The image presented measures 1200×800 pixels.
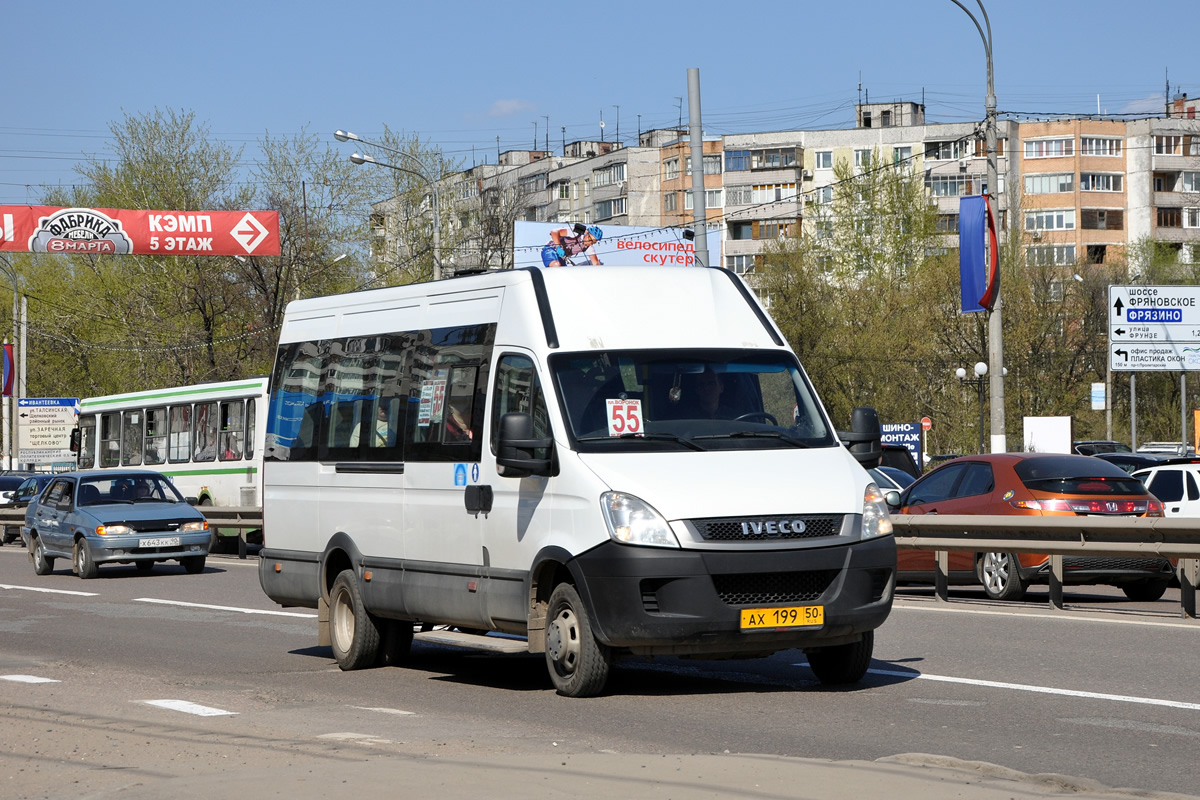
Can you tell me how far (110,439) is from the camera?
3988cm

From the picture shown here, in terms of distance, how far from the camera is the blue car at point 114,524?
1021 inches

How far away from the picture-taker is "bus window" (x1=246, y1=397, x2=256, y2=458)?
112 feet

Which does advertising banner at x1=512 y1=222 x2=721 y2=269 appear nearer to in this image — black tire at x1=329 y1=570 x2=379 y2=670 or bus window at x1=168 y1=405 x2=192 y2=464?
bus window at x1=168 y1=405 x2=192 y2=464

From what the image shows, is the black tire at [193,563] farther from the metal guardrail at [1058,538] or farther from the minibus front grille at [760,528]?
the minibus front grille at [760,528]

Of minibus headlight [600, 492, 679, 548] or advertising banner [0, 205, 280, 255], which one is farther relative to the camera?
advertising banner [0, 205, 280, 255]

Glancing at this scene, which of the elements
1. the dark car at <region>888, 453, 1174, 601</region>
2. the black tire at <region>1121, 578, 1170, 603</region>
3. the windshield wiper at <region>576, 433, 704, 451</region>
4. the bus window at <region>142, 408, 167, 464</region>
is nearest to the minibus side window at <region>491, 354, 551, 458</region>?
the windshield wiper at <region>576, 433, 704, 451</region>

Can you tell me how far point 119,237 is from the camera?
124ft

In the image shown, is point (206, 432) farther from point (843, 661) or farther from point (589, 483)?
point (589, 483)

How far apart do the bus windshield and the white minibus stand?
0.01 m


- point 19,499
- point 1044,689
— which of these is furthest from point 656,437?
point 19,499

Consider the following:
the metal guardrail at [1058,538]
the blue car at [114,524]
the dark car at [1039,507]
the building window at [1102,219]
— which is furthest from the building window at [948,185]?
the metal guardrail at [1058,538]

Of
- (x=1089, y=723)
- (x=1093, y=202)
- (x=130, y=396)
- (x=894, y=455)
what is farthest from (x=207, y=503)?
(x=1093, y=202)

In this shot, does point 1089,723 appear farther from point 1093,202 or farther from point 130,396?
point 1093,202

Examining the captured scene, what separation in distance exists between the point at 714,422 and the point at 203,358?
177 feet
